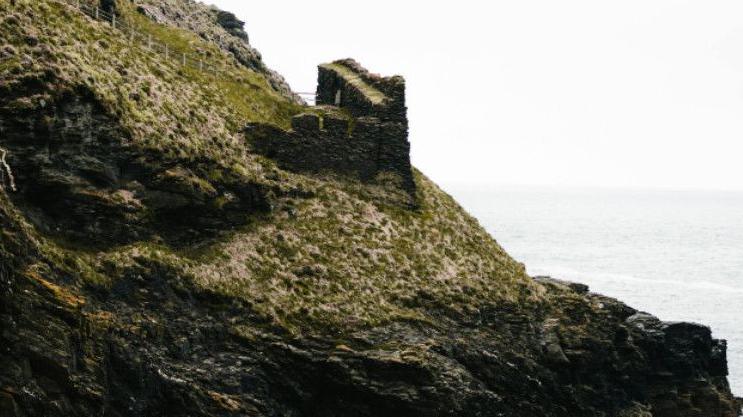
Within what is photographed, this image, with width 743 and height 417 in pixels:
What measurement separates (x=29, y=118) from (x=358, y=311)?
19.8 meters

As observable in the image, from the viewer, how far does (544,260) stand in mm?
188375

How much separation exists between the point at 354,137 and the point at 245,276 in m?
16.2

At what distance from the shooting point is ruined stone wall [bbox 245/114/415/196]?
5659 cm

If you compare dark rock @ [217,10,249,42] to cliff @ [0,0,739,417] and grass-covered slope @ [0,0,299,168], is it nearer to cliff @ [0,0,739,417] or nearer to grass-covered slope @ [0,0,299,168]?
cliff @ [0,0,739,417]

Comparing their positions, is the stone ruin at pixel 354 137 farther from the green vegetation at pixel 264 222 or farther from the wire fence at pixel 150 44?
the wire fence at pixel 150 44

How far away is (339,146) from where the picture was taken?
59156mm

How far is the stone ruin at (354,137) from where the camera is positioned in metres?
56.8

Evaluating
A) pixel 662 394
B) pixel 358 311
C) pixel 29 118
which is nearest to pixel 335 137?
pixel 358 311

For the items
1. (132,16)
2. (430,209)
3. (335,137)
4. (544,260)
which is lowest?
(544,260)

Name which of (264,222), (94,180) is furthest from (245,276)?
(94,180)

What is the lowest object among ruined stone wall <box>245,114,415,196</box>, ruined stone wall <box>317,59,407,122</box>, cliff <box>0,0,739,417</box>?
cliff <box>0,0,739,417</box>

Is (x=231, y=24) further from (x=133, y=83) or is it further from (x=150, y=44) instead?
(x=133, y=83)

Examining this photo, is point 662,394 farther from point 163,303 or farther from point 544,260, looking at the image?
point 544,260

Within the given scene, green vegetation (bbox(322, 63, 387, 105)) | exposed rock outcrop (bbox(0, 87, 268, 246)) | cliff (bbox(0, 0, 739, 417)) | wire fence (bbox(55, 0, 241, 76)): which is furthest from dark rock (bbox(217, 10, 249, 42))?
exposed rock outcrop (bbox(0, 87, 268, 246))
